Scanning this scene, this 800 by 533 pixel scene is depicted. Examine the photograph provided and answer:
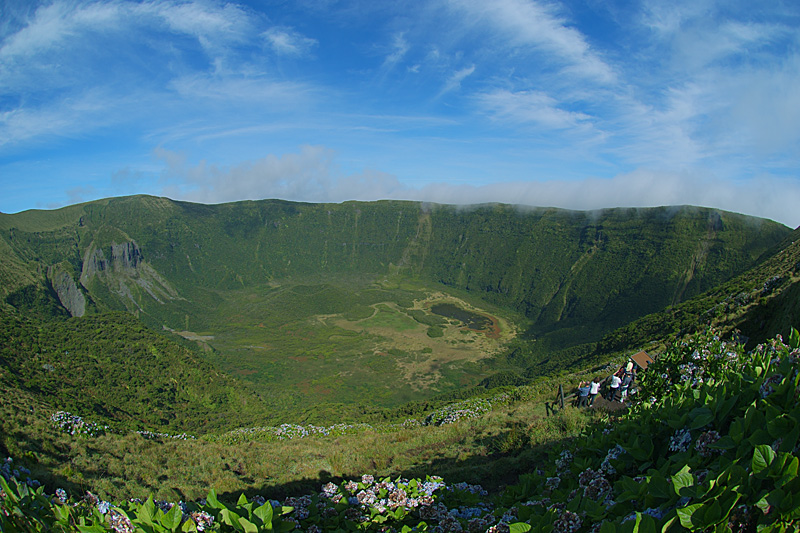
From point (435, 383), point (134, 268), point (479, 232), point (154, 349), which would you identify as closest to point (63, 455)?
point (154, 349)

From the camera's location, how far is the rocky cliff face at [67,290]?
7769 centimetres

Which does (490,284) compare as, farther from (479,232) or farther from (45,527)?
(45,527)

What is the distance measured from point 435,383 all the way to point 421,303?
210ft

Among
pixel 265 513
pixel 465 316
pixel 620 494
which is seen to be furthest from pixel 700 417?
pixel 465 316

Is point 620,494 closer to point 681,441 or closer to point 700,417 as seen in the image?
point 681,441

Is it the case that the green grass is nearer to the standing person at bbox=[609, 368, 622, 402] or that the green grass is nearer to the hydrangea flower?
the standing person at bbox=[609, 368, 622, 402]

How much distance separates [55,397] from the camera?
29.8 meters

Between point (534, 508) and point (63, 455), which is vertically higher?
point (534, 508)

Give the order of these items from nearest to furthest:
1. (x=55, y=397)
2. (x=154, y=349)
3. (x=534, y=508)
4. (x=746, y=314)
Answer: (x=534, y=508) → (x=746, y=314) → (x=55, y=397) → (x=154, y=349)

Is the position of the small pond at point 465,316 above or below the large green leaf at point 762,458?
below

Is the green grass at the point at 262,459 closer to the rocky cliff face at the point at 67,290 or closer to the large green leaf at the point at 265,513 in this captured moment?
the large green leaf at the point at 265,513

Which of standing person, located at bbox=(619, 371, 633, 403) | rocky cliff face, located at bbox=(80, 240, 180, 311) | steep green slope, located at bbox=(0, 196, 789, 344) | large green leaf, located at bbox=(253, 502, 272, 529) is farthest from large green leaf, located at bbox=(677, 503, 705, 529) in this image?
rocky cliff face, located at bbox=(80, 240, 180, 311)

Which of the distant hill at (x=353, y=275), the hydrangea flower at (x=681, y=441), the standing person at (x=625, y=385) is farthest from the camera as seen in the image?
the distant hill at (x=353, y=275)

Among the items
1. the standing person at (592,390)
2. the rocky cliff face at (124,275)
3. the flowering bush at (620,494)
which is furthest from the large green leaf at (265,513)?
the rocky cliff face at (124,275)
